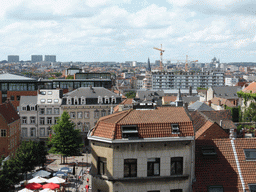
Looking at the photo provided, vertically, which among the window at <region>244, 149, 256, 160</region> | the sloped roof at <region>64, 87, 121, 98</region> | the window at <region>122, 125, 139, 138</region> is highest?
the window at <region>122, 125, 139, 138</region>

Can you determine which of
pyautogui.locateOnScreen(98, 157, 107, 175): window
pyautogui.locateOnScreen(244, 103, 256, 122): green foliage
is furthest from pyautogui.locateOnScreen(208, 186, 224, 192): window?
pyautogui.locateOnScreen(244, 103, 256, 122): green foliage

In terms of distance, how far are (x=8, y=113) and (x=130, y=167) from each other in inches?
1977

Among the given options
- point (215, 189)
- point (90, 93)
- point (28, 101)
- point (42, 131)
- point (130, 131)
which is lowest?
point (42, 131)

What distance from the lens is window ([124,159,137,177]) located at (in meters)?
22.5

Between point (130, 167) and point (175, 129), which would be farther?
point (175, 129)

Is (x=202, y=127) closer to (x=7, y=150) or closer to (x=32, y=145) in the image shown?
(x=32, y=145)

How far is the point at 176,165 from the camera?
23.2m

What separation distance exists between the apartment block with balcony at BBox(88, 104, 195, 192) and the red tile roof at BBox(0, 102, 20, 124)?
45365 millimetres

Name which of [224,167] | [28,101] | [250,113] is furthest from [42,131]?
[224,167]

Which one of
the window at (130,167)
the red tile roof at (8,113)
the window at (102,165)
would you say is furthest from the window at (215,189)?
the red tile roof at (8,113)

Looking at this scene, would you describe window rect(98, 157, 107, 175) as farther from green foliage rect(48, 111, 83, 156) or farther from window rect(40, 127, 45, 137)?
window rect(40, 127, 45, 137)

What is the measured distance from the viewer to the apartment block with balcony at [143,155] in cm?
2234

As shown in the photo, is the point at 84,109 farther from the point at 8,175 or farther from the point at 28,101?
the point at 8,175

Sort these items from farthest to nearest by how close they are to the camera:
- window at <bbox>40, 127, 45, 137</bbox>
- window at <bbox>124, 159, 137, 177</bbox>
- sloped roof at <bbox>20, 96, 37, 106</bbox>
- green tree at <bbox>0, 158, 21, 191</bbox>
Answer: sloped roof at <bbox>20, 96, 37, 106</bbox>, window at <bbox>40, 127, 45, 137</bbox>, green tree at <bbox>0, 158, 21, 191</bbox>, window at <bbox>124, 159, 137, 177</bbox>
